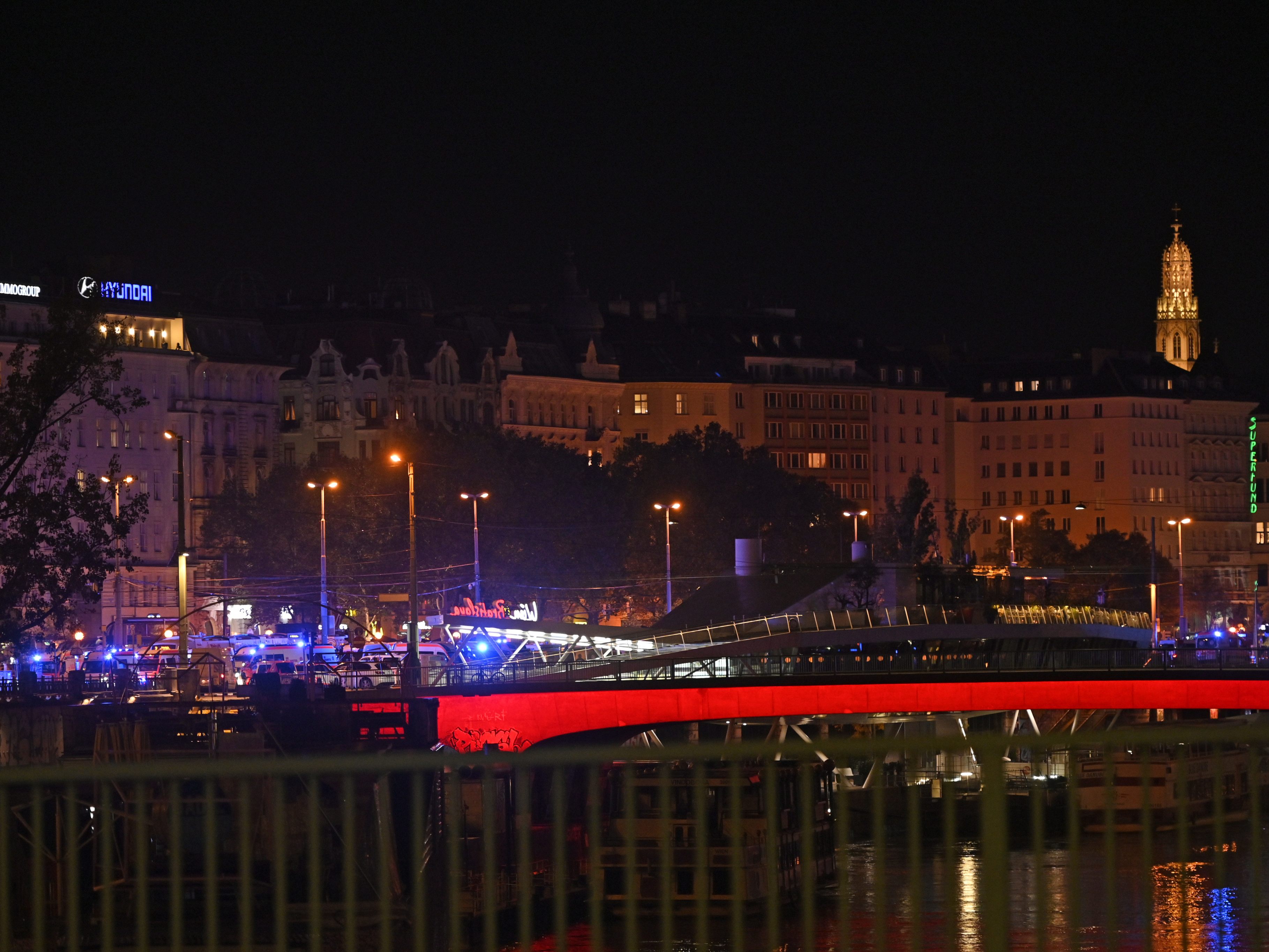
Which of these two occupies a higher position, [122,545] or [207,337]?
[207,337]

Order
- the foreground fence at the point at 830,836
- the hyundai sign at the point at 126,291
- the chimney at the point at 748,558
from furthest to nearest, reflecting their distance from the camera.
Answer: the hyundai sign at the point at 126,291 → the chimney at the point at 748,558 → the foreground fence at the point at 830,836

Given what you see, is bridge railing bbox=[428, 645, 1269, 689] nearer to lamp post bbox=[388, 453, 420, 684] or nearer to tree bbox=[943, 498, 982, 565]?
lamp post bbox=[388, 453, 420, 684]

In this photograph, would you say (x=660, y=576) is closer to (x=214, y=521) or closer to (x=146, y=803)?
(x=214, y=521)

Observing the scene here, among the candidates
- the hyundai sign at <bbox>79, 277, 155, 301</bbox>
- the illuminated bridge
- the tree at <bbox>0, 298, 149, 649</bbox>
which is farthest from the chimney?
the tree at <bbox>0, 298, 149, 649</bbox>

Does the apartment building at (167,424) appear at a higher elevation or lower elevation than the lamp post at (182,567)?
higher

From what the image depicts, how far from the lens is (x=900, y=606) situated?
11056 cm

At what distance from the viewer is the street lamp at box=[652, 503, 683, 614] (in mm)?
127250

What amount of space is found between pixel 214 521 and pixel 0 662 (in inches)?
2161

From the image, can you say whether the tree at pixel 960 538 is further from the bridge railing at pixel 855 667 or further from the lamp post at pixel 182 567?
the lamp post at pixel 182 567

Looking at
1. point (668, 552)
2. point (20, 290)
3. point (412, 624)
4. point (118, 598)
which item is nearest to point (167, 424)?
point (20, 290)

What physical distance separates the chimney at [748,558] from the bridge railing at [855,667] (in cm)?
2768

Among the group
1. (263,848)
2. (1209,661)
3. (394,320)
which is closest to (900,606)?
(1209,661)

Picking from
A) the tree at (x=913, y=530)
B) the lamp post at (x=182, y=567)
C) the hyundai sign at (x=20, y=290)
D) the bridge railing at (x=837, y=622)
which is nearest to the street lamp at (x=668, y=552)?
the tree at (x=913, y=530)

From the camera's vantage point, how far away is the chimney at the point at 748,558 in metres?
121
